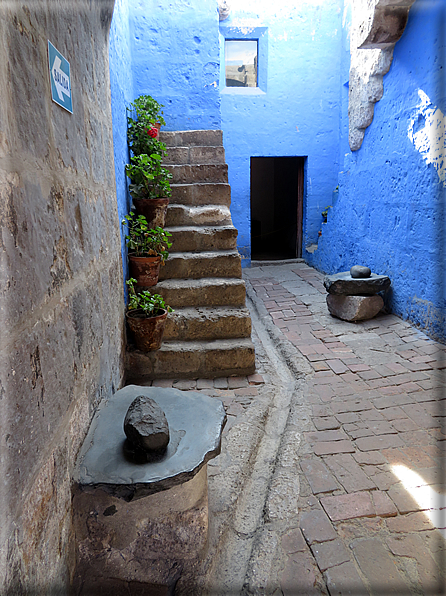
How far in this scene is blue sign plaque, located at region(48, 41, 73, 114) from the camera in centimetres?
150

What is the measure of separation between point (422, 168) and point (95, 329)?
4.05 m

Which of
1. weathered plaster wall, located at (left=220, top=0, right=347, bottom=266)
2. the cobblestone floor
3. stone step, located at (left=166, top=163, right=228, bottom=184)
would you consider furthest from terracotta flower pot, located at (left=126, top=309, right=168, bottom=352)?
weathered plaster wall, located at (left=220, top=0, right=347, bottom=266)

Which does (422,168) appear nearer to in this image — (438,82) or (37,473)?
(438,82)

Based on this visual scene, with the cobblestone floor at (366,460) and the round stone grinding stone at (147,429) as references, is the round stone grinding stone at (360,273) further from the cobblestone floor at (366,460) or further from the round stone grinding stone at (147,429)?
the round stone grinding stone at (147,429)

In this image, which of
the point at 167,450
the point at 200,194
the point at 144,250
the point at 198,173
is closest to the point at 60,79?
the point at 167,450

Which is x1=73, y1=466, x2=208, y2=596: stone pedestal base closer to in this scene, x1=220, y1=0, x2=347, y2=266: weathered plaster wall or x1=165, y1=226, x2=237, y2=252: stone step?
x1=165, y1=226, x2=237, y2=252: stone step

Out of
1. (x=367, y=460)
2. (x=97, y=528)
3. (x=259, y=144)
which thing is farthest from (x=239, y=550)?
(x=259, y=144)

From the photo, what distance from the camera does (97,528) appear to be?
1.67m

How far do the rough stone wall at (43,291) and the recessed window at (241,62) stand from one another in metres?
7.33

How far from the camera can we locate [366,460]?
249 centimetres

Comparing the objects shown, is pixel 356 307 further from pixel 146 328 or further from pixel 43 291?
pixel 43 291

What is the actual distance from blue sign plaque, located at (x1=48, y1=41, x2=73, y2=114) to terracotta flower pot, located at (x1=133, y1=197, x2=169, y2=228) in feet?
7.70

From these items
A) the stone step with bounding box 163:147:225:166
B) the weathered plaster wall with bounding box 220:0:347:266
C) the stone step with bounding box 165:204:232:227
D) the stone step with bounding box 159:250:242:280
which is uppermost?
the weathered plaster wall with bounding box 220:0:347:266

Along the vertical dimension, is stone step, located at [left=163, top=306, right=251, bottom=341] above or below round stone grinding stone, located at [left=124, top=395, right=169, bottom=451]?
below
